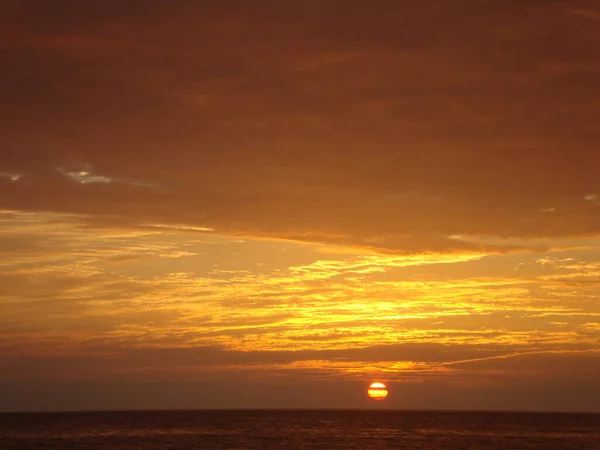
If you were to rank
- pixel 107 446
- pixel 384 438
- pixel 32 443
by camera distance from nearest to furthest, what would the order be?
1. pixel 107 446
2. pixel 32 443
3. pixel 384 438

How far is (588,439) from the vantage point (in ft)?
333

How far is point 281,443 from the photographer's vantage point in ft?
283

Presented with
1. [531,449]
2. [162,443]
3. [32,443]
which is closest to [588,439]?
[531,449]

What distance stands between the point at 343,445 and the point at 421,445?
988 cm

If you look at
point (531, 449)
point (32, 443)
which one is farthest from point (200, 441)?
point (531, 449)

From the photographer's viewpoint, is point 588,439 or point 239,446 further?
point 588,439

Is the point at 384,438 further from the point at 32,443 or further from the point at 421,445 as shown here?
the point at 32,443

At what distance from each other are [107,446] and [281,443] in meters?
19.8

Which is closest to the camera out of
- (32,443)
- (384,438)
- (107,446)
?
(107,446)

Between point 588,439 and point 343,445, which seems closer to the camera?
point 343,445

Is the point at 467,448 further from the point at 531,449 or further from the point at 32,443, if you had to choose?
the point at 32,443

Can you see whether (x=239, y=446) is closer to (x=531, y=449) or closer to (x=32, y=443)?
(x=32, y=443)

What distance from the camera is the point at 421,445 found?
86938 millimetres

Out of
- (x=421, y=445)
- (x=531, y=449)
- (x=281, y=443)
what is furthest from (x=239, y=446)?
(x=531, y=449)
